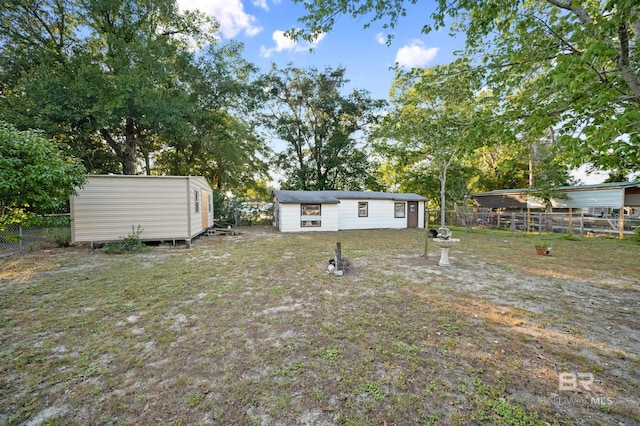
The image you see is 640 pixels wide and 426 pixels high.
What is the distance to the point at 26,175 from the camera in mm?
4652

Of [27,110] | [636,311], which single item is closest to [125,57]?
[27,110]

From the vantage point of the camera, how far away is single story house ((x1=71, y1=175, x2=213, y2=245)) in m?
7.83

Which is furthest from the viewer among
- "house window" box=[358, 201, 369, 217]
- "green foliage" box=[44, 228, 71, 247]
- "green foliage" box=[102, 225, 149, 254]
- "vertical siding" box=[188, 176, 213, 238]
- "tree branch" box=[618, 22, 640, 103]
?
"house window" box=[358, 201, 369, 217]

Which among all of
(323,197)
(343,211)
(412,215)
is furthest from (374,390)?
(412,215)

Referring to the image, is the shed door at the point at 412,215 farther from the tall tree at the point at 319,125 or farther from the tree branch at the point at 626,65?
the tree branch at the point at 626,65

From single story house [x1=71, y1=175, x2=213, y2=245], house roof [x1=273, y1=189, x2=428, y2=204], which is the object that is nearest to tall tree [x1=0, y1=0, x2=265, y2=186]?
house roof [x1=273, y1=189, x2=428, y2=204]

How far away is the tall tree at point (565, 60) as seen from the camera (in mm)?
2990

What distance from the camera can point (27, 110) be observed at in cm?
1058

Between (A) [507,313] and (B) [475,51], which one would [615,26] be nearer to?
(B) [475,51]

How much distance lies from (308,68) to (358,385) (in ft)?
76.1

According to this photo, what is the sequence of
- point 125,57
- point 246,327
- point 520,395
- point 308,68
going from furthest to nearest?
1. point 308,68
2. point 125,57
3. point 246,327
4. point 520,395

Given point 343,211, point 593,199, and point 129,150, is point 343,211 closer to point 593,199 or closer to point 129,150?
point 129,150

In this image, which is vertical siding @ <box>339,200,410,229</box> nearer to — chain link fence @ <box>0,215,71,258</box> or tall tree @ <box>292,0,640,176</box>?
tall tree @ <box>292,0,640,176</box>

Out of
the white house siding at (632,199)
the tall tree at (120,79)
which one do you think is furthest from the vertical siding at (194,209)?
the white house siding at (632,199)
